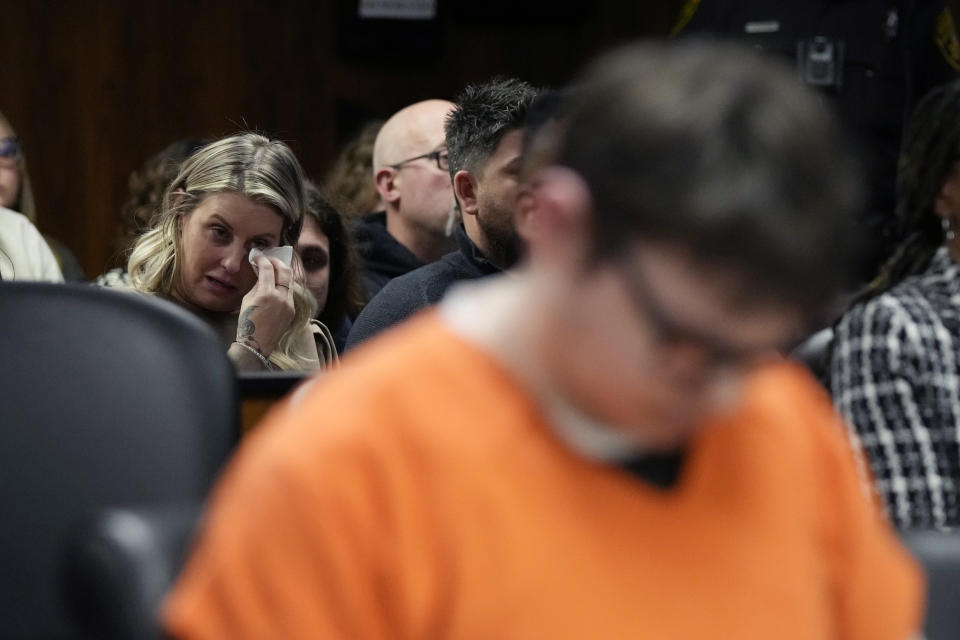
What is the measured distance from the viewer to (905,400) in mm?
1596

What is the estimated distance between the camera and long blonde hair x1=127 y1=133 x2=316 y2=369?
2320mm

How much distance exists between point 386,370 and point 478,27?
13.1 feet

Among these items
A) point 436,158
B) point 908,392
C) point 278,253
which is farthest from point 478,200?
point 436,158

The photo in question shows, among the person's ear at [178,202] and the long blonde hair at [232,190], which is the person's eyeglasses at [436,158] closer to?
the long blonde hair at [232,190]

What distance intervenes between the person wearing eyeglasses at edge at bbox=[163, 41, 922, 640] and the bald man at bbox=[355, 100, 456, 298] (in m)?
2.44

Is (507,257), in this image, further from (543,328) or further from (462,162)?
(543,328)

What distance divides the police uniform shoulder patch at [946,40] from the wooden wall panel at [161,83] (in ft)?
6.06

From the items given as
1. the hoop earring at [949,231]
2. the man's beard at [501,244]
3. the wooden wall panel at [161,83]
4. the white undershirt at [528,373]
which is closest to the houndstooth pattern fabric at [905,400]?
the hoop earring at [949,231]

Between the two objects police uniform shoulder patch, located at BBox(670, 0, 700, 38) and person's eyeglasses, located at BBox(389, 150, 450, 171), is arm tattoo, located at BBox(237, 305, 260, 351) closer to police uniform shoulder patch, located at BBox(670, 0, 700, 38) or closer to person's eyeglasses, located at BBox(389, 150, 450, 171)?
person's eyeglasses, located at BBox(389, 150, 450, 171)

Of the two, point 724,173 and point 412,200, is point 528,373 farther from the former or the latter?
point 412,200

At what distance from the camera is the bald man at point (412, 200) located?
10.6 feet

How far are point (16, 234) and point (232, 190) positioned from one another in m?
0.84

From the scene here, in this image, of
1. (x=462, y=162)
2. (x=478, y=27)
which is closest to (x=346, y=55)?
(x=478, y=27)

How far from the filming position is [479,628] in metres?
0.72
